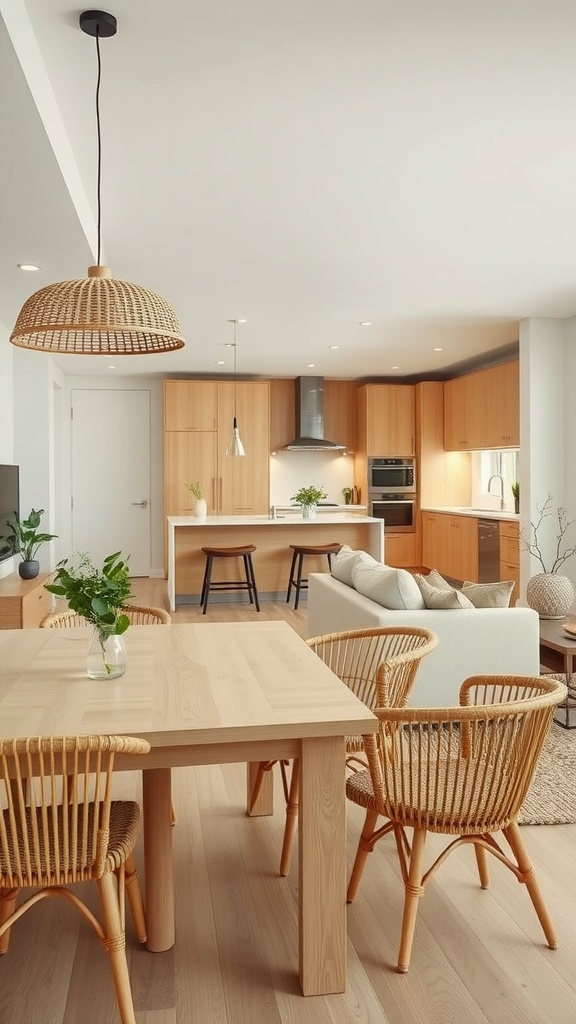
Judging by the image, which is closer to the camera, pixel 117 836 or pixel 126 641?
pixel 117 836

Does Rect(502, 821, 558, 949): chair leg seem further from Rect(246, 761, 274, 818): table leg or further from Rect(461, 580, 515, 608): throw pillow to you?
Rect(461, 580, 515, 608): throw pillow

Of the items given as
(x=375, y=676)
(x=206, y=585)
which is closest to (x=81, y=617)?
(x=375, y=676)

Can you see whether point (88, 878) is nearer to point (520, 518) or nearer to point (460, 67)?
point (460, 67)

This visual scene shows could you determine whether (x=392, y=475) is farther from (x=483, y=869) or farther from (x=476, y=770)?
(x=476, y=770)

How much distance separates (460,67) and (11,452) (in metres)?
5.27

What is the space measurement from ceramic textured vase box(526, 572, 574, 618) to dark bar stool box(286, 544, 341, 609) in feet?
8.72

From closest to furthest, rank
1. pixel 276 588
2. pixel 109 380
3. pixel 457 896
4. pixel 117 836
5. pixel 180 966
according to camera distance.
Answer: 1. pixel 117 836
2. pixel 180 966
3. pixel 457 896
4. pixel 276 588
5. pixel 109 380

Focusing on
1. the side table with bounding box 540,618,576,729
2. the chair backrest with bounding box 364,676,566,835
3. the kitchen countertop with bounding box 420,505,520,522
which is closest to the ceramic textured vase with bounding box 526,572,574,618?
the side table with bounding box 540,618,576,729

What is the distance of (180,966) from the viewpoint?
2078mm

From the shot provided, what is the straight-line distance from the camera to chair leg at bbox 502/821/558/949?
83.7 inches

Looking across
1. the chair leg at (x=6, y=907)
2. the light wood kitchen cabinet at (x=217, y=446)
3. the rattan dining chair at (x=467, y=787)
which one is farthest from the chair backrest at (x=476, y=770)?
the light wood kitchen cabinet at (x=217, y=446)

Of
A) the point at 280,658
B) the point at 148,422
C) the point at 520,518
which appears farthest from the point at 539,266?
the point at 148,422

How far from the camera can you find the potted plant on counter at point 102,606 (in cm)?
217

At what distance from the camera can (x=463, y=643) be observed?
3.84 metres
